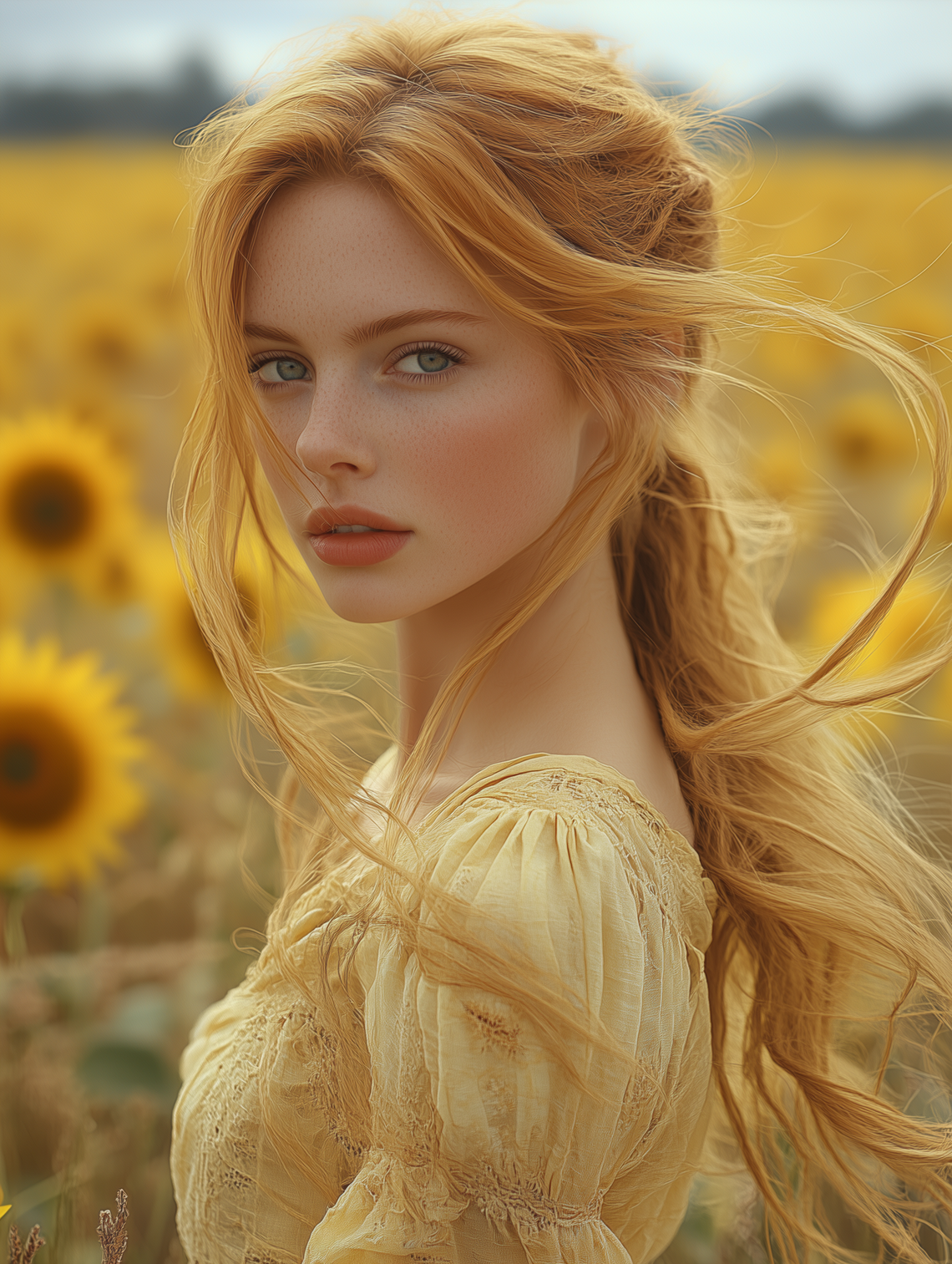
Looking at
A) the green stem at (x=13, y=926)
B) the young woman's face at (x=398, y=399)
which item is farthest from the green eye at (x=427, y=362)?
the green stem at (x=13, y=926)

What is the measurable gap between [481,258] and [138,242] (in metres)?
2.96

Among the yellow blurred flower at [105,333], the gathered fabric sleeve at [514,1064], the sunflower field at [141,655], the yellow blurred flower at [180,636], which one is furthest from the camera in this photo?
the yellow blurred flower at [105,333]

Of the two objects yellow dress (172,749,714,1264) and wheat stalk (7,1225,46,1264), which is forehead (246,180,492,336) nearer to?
yellow dress (172,749,714,1264)

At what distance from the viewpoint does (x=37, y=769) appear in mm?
1500

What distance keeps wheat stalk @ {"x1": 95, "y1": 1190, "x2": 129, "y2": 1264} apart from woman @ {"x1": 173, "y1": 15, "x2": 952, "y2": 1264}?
0.13 metres

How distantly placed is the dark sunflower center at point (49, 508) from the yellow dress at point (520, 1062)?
1329 mm

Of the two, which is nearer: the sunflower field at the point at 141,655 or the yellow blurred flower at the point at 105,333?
A: the sunflower field at the point at 141,655

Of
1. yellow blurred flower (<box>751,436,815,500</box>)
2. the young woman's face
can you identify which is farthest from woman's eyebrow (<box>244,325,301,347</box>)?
yellow blurred flower (<box>751,436,815,500</box>)

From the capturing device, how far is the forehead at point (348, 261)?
79 cm

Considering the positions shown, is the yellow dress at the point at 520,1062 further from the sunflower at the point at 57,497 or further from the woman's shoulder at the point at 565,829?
the sunflower at the point at 57,497

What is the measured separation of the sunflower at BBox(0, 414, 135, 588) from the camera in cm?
193

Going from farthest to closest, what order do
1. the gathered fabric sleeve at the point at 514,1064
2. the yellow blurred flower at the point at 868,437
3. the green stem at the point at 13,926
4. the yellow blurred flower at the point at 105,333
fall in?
1. the yellow blurred flower at the point at 105,333
2. the yellow blurred flower at the point at 868,437
3. the green stem at the point at 13,926
4. the gathered fabric sleeve at the point at 514,1064

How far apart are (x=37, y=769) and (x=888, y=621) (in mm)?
1213

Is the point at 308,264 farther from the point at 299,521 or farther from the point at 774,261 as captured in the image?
the point at 774,261
